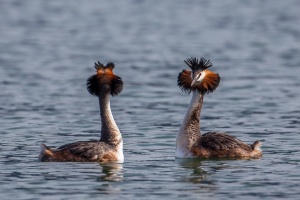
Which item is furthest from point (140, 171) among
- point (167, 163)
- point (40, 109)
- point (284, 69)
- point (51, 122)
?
point (284, 69)

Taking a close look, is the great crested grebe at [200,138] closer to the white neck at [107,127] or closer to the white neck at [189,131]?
the white neck at [189,131]

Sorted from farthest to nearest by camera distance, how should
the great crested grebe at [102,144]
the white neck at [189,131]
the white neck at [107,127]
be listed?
the white neck at [189,131] < the white neck at [107,127] < the great crested grebe at [102,144]

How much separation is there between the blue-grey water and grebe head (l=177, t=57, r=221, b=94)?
1442mm

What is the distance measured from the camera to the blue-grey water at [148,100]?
68.6 ft

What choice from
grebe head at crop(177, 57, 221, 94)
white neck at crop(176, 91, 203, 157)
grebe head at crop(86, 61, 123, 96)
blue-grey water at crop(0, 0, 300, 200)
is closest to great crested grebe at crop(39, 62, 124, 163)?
grebe head at crop(86, 61, 123, 96)

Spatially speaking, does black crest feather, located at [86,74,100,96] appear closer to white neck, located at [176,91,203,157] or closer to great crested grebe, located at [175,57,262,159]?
great crested grebe, located at [175,57,262,159]

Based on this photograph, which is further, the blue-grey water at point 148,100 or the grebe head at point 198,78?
the grebe head at point 198,78

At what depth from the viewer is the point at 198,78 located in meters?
23.6

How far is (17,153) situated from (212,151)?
385 cm

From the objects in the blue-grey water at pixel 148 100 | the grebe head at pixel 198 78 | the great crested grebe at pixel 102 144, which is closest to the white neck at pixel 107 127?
the great crested grebe at pixel 102 144

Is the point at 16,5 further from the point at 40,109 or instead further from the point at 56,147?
the point at 56,147

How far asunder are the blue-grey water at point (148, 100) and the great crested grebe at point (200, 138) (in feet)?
0.75

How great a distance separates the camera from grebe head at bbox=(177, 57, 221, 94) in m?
23.5

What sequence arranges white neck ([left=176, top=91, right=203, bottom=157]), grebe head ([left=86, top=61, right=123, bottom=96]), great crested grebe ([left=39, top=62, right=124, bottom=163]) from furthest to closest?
white neck ([left=176, top=91, right=203, bottom=157]) → grebe head ([left=86, top=61, right=123, bottom=96]) → great crested grebe ([left=39, top=62, right=124, bottom=163])
